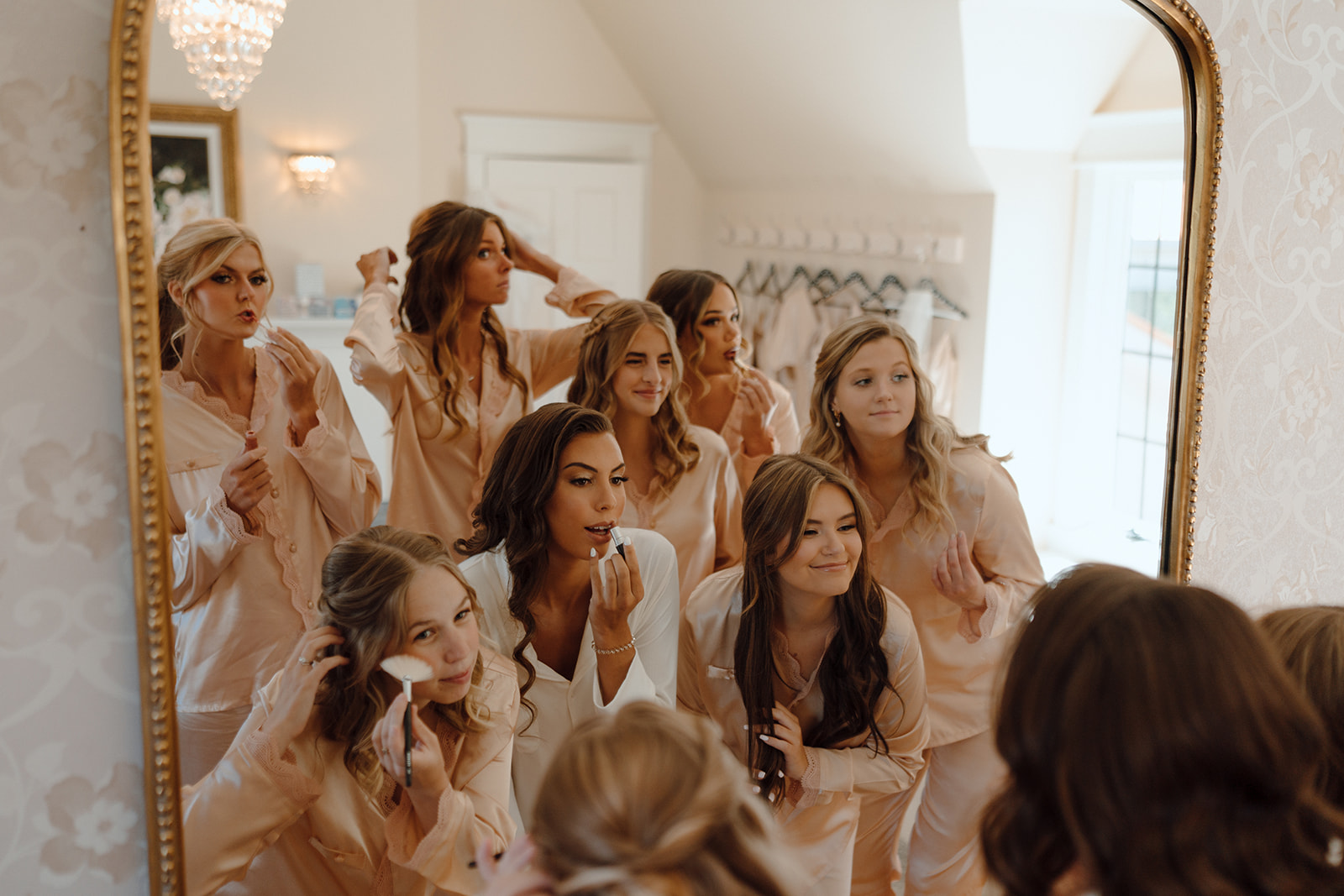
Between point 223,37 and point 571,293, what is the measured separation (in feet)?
1.43

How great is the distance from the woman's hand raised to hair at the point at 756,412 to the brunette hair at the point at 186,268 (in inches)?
25.8

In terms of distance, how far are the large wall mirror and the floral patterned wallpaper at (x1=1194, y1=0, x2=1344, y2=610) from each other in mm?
74

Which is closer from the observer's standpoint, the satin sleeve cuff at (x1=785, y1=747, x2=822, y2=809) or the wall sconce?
the wall sconce

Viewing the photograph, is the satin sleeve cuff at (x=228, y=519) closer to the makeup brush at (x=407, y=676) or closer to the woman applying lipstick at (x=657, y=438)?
the makeup brush at (x=407, y=676)

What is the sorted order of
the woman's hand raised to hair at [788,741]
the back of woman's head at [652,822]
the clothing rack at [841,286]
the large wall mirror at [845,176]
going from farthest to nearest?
the clothing rack at [841,286] → the woman's hand raised to hair at [788,741] → the large wall mirror at [845,176] → the back of woman's head at [652,822]

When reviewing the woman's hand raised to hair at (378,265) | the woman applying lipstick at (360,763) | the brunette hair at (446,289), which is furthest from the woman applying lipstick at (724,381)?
the woman applying lipstick at (360,763)

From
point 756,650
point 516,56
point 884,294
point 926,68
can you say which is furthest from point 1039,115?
point 756,650

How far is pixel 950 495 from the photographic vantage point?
1.34 metres

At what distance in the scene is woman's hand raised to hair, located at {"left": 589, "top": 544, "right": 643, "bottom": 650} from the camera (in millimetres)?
1104

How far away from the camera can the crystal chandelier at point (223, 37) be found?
0.93m

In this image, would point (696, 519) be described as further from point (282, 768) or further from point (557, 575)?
point (282, 768)

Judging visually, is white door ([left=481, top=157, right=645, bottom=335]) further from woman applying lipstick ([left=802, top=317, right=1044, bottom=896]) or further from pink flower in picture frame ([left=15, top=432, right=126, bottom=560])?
pink flower in picture frame ([left=15, top=432, right=126, bottom=560])

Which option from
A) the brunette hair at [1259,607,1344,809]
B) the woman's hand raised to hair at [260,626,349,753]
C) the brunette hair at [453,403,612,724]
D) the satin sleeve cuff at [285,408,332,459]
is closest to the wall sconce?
the satin sleeve cuff at [285,408,332,459]

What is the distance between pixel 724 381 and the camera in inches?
54.5
